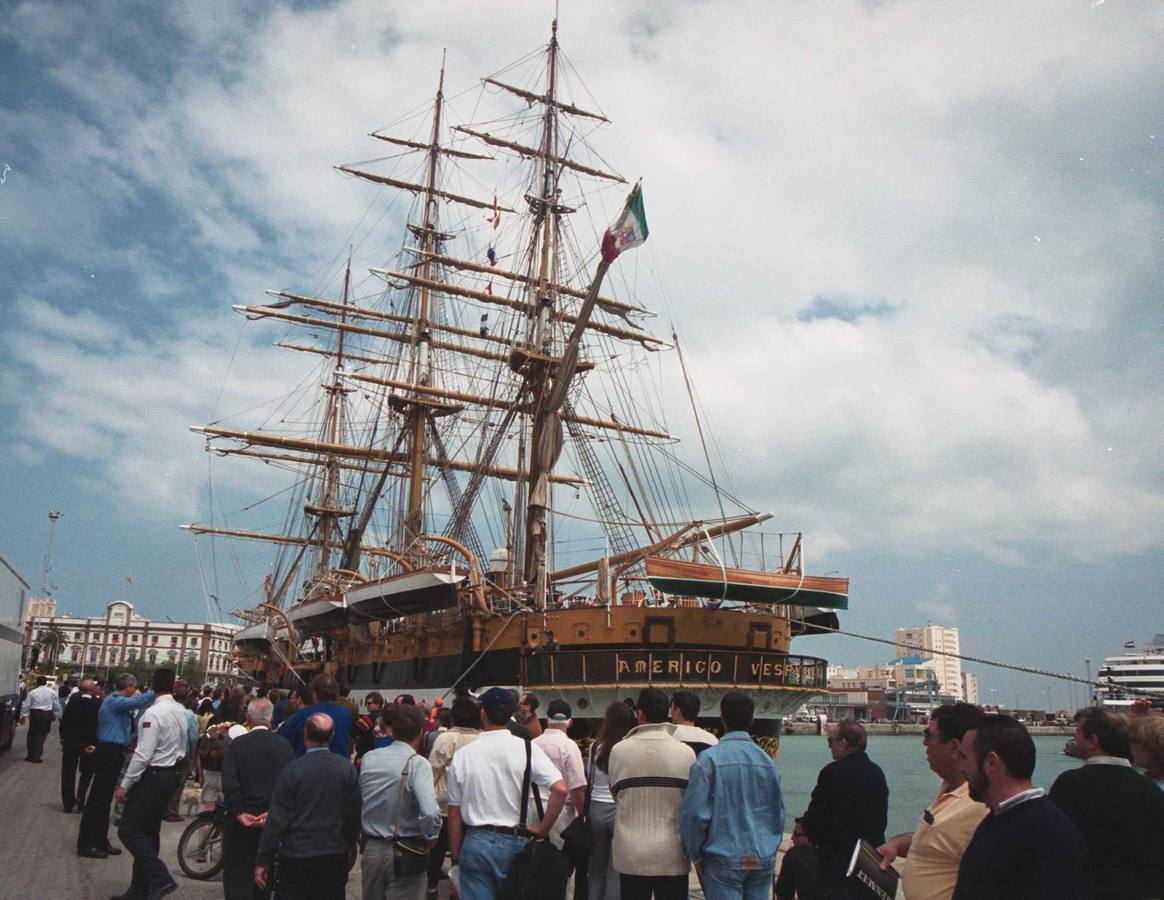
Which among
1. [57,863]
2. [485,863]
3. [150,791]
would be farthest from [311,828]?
[57,863]

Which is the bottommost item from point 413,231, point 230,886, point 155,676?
point 230,886

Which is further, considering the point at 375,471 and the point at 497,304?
the point at 375,471

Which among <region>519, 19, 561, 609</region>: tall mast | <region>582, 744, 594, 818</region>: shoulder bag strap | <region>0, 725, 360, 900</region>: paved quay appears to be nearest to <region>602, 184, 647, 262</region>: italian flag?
<region>519, 19, 561, 609</region>: tall mast

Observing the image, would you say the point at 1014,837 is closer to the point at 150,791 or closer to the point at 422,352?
the point at 150,791

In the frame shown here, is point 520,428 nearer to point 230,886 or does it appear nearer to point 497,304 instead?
point 497,304

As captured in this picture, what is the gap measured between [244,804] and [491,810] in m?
2.27

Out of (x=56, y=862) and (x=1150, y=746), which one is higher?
(x=1150, y=746)

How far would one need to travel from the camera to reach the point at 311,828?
5.85m

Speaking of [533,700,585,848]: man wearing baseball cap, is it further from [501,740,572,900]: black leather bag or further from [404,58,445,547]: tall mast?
[404,58,445,547]: tall mast

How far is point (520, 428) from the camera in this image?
35.7 m

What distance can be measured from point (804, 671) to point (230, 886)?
20.4 metres

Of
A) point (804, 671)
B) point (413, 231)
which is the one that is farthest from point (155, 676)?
point (413, 231)

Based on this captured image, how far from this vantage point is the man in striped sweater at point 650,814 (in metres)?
5.77

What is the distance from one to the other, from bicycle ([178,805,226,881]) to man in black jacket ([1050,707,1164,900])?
7.70 m
